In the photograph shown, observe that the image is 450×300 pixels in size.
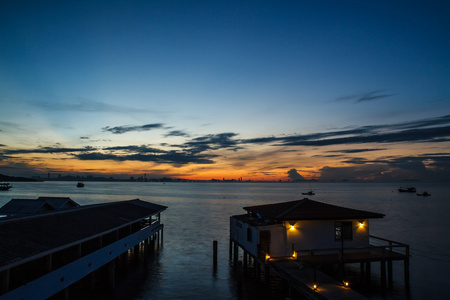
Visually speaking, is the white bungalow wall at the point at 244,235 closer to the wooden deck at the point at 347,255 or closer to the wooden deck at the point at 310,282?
the wooden deck at the point at 310,282

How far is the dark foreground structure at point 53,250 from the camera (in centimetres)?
1236

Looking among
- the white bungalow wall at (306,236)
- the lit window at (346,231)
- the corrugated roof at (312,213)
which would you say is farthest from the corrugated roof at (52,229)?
the lit window at (346,231)

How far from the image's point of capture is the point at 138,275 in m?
26.0

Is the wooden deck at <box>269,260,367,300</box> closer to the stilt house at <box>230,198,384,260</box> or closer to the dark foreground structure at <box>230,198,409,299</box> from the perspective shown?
the dark foreground structure at <box>230,198,409,299</box>

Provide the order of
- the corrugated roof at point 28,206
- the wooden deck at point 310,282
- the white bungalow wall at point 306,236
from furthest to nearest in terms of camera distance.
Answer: the corrugated roof at point 28,206, the white bungalow wall at point 306,236, the wooden deck at point 310,282

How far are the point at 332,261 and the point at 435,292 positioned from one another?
34.9 ft

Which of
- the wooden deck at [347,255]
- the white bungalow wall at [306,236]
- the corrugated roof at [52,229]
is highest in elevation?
the corrugated roof at [52,229]

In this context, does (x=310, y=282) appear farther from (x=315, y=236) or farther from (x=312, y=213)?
(x=312, y=213)

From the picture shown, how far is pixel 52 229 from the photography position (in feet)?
54.4

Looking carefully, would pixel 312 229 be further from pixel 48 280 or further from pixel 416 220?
pixel 416 220

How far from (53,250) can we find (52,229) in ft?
11.1

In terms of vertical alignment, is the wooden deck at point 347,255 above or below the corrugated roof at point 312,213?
below

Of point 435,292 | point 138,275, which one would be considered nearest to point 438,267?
point 435,292

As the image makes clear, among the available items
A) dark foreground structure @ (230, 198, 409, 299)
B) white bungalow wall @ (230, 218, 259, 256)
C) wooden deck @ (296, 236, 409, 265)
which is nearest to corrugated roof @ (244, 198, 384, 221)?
dark foreground structure @ (230, 198, 409, 299)
